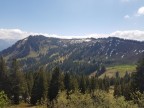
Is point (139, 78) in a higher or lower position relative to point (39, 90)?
higher

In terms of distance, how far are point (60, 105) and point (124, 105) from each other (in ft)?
55.1

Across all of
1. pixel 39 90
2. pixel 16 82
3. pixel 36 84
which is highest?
pixel 36 84

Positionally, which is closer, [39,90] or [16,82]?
[39,90]

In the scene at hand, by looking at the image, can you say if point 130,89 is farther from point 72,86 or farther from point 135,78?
point 72,86

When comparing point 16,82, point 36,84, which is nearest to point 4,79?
point 16,82

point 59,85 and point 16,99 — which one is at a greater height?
point 59,85

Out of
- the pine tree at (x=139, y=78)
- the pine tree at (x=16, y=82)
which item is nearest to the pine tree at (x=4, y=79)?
the pine tree at (x=16, y=82)

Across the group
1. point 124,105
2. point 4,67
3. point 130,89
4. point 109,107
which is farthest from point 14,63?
point 124,105

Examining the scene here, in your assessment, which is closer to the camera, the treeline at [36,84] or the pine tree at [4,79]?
the treeline at [36,84]

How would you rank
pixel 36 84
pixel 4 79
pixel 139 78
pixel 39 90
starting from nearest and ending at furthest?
pixel 139 78
pixel 39 90
pixel 36 84
pixel 4 79

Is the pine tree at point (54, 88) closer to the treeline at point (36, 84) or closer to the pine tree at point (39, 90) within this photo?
the treeline at point (36, 84)

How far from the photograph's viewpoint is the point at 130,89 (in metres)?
109

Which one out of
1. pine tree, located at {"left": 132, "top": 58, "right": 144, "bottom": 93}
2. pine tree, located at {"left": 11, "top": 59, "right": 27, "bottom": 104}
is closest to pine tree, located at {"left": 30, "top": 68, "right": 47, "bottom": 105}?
pine tree, located at {"left": 11, "top": 59, "right": 27, "bottom": 104}

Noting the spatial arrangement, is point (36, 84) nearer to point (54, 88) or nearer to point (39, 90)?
point (39, 90)
